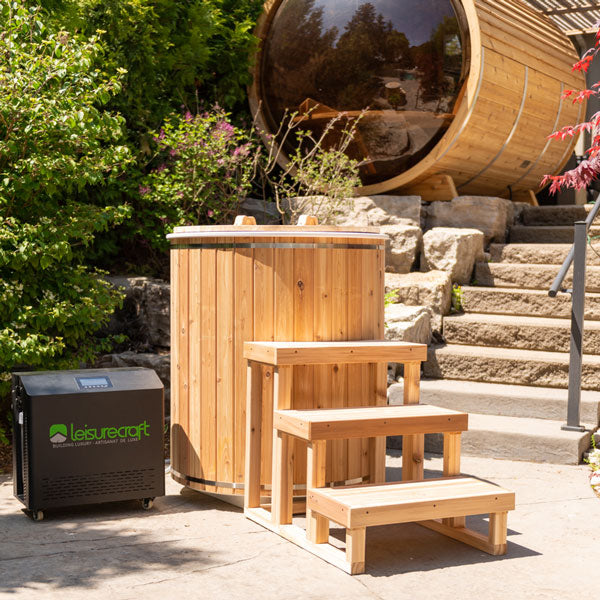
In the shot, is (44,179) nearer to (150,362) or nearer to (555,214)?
(150,362)

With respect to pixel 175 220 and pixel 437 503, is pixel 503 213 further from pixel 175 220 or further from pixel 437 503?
pixel 437 503

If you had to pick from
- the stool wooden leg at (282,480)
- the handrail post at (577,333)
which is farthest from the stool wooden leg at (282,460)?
the handrail post at (577,333)

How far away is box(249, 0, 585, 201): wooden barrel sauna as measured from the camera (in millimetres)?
7773

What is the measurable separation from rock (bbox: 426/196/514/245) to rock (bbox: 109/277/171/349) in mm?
2631

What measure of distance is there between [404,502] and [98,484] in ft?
5.25

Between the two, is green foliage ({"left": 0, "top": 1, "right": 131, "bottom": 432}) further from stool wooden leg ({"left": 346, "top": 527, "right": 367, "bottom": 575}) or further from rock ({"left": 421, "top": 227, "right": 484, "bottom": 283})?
rock ({"left": 421, "top": 227, "right": 484, "bottom": 283})

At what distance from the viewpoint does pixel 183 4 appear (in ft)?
25.5

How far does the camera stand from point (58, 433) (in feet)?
13.9

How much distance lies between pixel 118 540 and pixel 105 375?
0.92 meters

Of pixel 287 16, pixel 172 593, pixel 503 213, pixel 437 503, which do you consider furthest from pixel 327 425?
pixel 287 16

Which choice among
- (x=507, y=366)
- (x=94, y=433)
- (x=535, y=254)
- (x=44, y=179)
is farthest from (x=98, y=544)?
(x=535, y=254)

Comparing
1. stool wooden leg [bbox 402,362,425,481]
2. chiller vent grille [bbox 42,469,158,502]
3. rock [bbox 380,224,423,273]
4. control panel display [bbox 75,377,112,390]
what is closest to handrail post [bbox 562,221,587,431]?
stool wooden leg [bbox 402,362,425,481]

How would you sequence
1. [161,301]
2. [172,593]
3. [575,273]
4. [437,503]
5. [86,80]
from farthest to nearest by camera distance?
1. [161,301]
2. [575,273]
3. [86,80]
4. [437,503]
5. [172,593]

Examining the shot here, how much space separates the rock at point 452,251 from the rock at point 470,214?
35 centimetres
